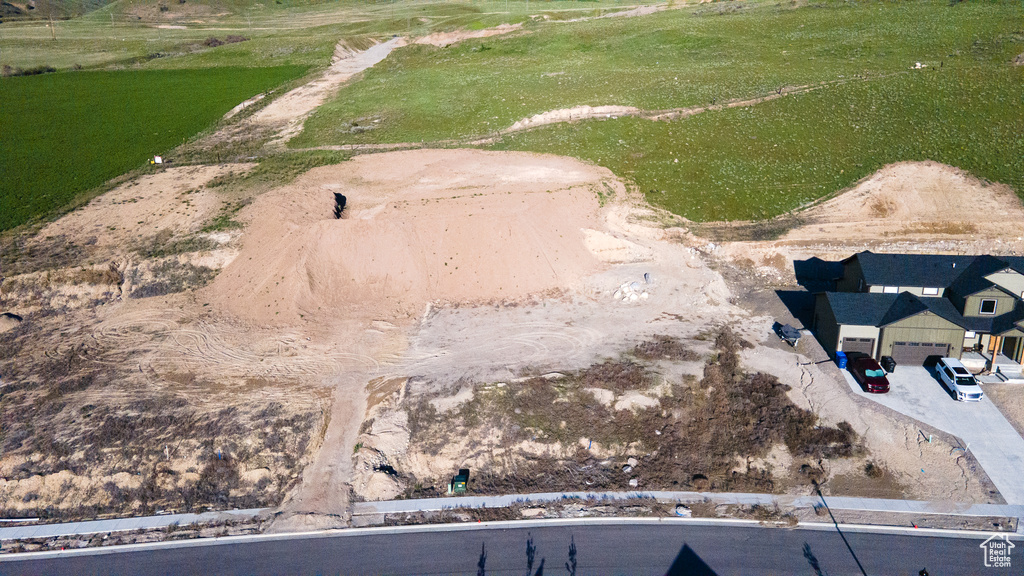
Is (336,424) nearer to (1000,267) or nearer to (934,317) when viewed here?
(934,317)

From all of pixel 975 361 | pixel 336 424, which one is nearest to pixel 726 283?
pixel 975 361

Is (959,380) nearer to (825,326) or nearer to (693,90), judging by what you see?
(825,326)

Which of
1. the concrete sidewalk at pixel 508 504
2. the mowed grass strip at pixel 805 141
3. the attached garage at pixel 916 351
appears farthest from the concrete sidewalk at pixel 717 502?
the mowed grass strip at pixel 805 141

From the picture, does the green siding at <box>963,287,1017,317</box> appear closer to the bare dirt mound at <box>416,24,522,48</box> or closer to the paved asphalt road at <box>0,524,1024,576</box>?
the paved asphalt road at <box>0,524,1024,576</box>

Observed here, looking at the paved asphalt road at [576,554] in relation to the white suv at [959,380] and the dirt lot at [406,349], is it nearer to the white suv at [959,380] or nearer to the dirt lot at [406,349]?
the dirt lot at [406,349]

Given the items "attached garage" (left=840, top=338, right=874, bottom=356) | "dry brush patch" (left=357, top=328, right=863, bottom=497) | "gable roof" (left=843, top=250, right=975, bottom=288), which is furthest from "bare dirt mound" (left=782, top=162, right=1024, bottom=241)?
"dry brush patch" (left=357, top=328, right=863, bottom=497)
